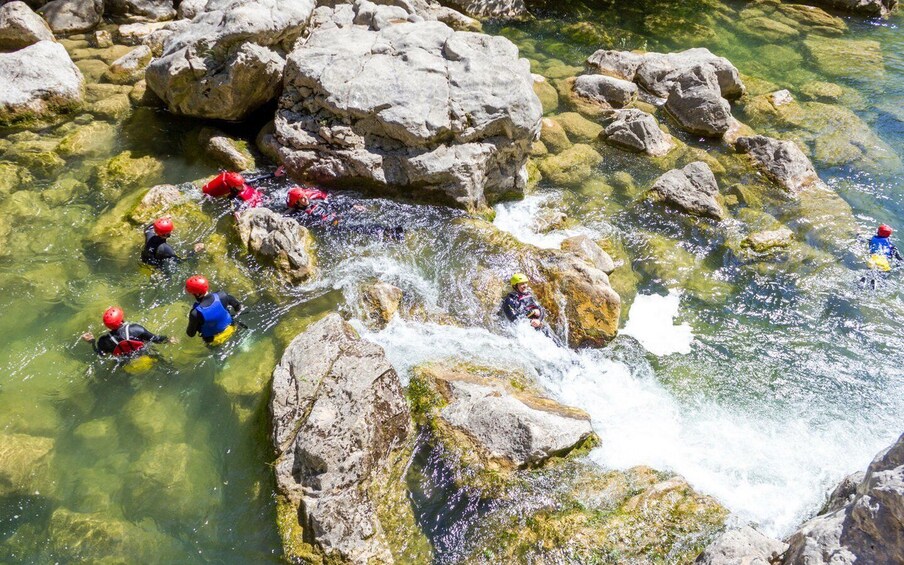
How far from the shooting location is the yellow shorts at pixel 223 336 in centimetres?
924

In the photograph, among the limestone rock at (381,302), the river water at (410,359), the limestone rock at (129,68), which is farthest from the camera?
the limestone rock at (129,68)

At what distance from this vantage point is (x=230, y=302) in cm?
941

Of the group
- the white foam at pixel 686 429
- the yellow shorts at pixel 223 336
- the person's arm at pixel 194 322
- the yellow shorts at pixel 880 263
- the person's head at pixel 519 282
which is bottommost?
the yellow shorts at pixel 223 336

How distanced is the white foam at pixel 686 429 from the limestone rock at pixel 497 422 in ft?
1.82

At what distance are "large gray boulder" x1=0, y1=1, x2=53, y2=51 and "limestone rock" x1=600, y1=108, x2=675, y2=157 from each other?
17.6 m

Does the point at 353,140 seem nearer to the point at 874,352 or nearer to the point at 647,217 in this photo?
the point at 647,217

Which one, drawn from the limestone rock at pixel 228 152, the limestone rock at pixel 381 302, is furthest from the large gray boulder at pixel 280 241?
the limestone rock at pixel 228 152

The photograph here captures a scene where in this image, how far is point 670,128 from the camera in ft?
55.1

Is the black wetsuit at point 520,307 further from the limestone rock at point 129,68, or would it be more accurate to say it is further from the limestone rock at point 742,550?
the limestone rock at point 129,68

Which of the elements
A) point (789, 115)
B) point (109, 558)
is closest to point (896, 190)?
point (789, 115)

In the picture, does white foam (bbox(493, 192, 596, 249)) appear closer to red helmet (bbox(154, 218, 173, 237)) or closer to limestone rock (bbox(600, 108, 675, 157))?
limestone rock (bbox(600, 108, 675, 157))

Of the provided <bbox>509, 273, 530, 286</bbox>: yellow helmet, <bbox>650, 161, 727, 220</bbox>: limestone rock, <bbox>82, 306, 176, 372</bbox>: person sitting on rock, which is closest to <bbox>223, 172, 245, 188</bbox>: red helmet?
<bbox>82, 306, 176, 372</bbox>: person sitting on rock

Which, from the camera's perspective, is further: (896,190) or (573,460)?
(896,190)

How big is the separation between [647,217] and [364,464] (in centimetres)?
942
